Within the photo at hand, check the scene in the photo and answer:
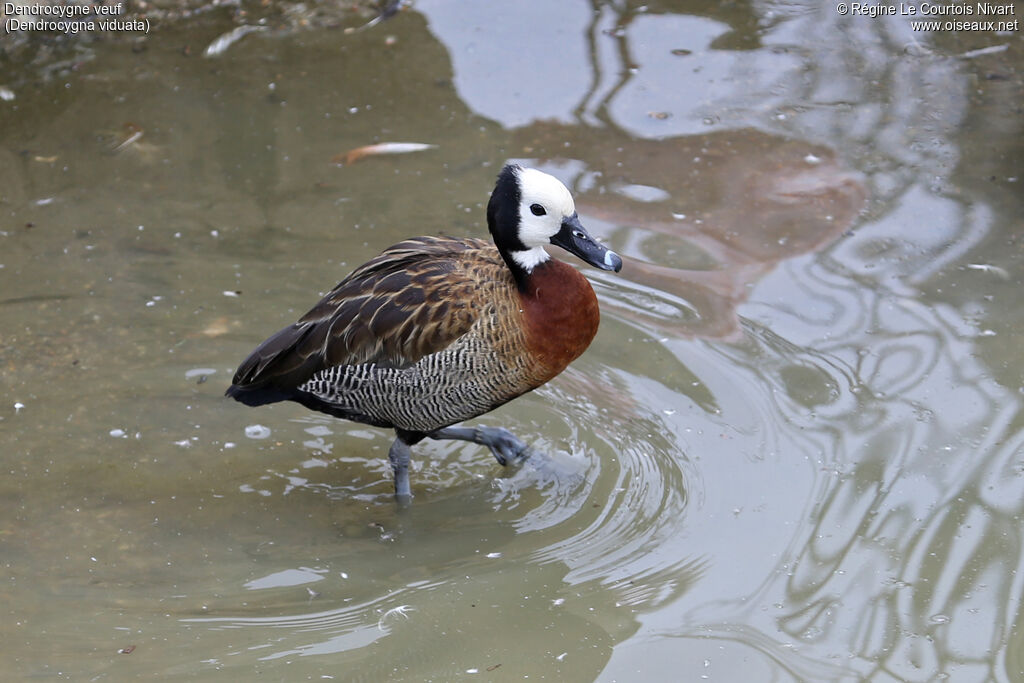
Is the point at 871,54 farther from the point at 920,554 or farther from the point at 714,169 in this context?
the point at 920,554

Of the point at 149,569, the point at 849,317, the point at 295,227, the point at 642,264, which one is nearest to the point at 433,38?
the point at 295,227

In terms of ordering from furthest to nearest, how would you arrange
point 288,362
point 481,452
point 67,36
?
point 67,36
point 481,452
point 288,362

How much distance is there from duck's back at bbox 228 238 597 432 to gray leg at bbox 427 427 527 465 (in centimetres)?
25

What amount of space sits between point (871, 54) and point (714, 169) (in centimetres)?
155

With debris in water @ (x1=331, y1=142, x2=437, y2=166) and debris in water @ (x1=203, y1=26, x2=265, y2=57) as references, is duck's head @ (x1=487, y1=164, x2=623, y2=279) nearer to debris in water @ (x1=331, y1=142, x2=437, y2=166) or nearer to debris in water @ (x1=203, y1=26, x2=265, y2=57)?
debris in water @ (x1=331, y1=142, x2=437, y2=166)

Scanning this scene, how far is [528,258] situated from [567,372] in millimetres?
1070

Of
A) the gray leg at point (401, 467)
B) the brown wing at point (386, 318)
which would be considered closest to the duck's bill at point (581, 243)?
the brown wing at point (386, 318)

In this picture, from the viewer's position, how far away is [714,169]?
6148 mm

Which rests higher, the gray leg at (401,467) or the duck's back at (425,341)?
the duck's back at (425,341)

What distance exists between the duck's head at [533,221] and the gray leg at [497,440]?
73cm

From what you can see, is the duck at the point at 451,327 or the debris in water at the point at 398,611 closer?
the debris in water at the point at 398,611

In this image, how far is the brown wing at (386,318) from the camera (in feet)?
13.2

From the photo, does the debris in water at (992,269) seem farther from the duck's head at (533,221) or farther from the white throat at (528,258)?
the white throat at (528,258)

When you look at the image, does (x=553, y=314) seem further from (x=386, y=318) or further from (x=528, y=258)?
(x=386, y=318)
